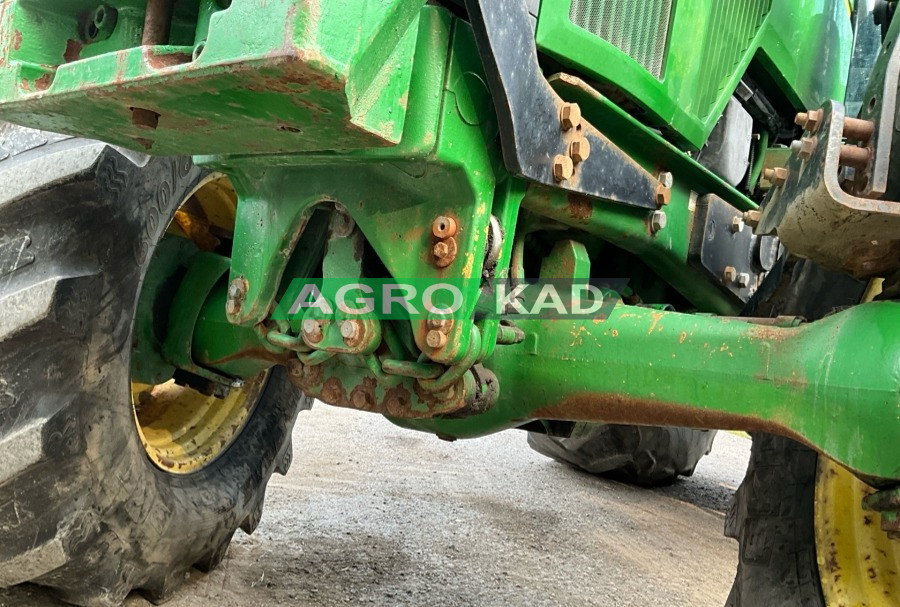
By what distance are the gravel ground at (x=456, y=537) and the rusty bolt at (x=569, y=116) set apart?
4.36ft

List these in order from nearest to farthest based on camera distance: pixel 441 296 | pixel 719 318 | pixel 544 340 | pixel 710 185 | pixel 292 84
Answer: pixel 292 84, pixel 441 296, pixel 719 318, pixel 544 340, pixel 710 185

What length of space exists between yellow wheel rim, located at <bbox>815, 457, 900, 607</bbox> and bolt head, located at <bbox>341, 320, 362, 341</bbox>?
38.3 inches

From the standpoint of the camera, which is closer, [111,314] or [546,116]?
[546,116]

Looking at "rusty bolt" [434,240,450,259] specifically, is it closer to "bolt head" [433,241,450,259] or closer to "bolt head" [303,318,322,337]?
"bolt head" [433,241,450,259]

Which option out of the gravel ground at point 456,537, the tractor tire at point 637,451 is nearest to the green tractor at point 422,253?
the gravel ground at point 456,537

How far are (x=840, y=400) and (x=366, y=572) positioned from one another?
146 cm

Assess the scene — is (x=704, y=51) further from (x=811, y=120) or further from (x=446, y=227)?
(x=446, y=227)

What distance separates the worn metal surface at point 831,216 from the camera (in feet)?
3.57

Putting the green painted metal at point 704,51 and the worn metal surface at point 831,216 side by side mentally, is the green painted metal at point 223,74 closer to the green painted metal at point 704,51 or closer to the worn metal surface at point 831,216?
the green painted metal at point 704,51

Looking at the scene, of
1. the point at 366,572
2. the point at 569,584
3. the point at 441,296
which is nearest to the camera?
the point at 441,296

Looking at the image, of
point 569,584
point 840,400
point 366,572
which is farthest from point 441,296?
point 569,584

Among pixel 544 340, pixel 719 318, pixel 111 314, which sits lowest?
pixel 111 314

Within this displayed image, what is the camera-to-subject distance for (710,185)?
6.47 ft

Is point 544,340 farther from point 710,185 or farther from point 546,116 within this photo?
point 710,185
